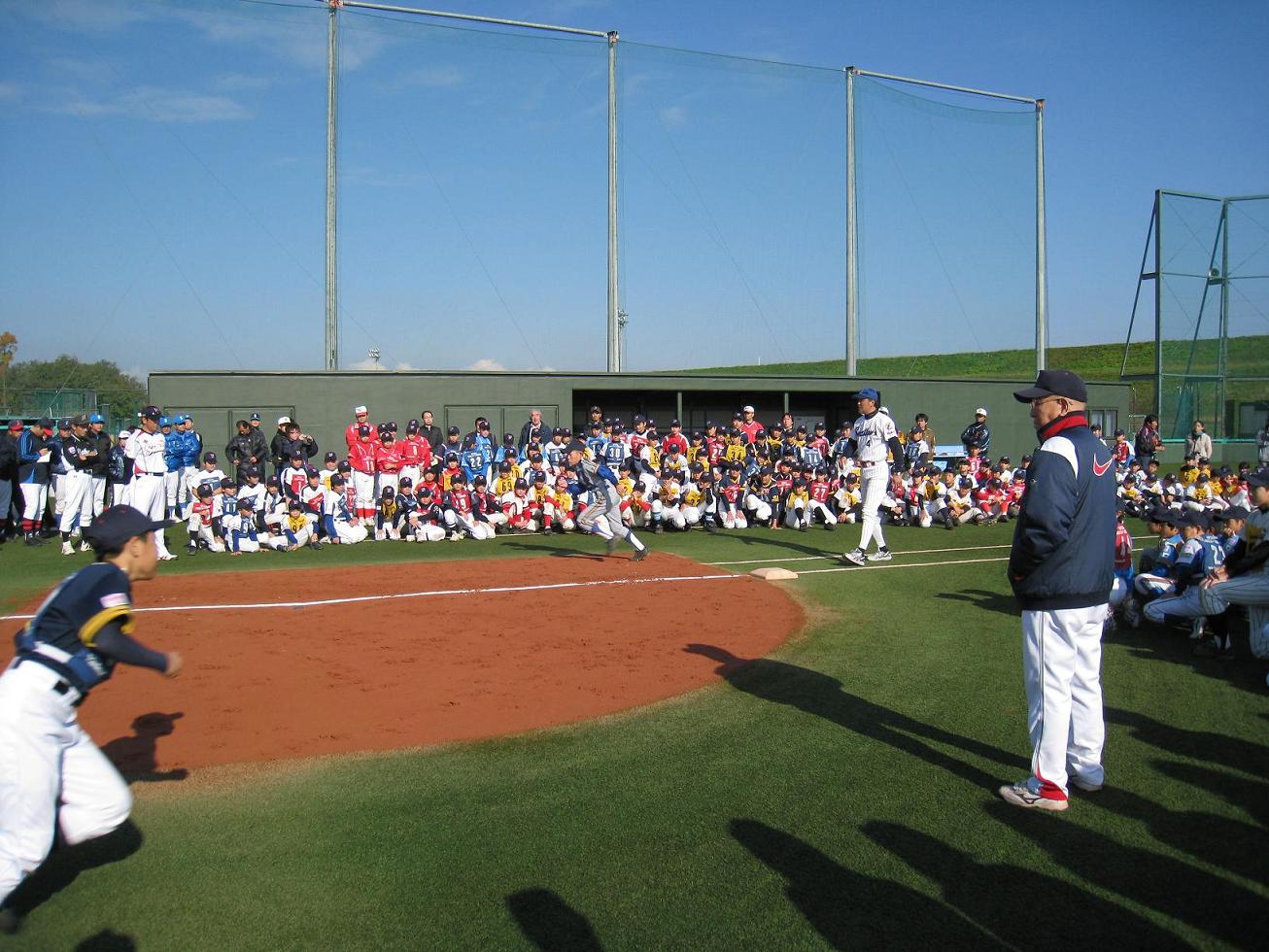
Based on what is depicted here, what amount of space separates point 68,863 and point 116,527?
1.55m

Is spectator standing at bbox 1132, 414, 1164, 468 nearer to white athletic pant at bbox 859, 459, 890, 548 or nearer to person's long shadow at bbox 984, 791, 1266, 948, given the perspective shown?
white athletic pant at bbox 859, 459, 890, 548

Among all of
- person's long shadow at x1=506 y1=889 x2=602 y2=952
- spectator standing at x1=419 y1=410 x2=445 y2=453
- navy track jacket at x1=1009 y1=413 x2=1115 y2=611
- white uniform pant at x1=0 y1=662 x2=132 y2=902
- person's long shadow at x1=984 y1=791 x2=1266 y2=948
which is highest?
spectator standing at x1=419 y1=410 x2=445 y2=453

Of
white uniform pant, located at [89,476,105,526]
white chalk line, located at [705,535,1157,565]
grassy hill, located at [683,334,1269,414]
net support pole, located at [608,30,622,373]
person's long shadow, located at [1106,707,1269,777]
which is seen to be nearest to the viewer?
person's long shadow, located at [1106,707,1269,777]

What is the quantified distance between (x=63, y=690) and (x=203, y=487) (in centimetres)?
1194

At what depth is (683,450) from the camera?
60.1 feet

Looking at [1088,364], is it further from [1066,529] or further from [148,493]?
[1066,529]

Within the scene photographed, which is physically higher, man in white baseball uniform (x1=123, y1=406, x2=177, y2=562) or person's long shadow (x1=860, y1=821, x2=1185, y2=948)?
man in white baseball uniform (x1=123, y1=406, x2=177, y2=562)

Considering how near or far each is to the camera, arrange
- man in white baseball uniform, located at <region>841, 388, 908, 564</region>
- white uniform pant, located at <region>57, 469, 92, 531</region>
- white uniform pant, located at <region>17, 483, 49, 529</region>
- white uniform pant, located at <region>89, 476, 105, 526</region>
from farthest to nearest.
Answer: white uniform pant, located at <region>17, 483, 49, 529</region> → white uniform pant, located at <region>89, 476, 105, 526</region> → white uniform pant, located at <region>57, 469, 92, 531</region> → man in white baseball uniform, located at <region>841, 388, 908, 564</region>

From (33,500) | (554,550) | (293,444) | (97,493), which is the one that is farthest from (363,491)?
(33,500)

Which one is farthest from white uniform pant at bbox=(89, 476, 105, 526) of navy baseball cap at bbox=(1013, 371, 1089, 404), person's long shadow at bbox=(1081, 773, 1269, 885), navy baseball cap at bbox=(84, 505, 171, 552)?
person's long shadow at bbox=(1081, 773, 1269, 885)

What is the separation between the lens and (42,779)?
12.1 ft

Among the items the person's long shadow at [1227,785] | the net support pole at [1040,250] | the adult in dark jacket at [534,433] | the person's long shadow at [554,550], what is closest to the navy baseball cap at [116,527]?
the person's long shadow at [1227,785]

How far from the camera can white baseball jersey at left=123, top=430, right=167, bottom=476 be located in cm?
1376

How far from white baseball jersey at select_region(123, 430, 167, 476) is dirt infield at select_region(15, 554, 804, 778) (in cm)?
286
